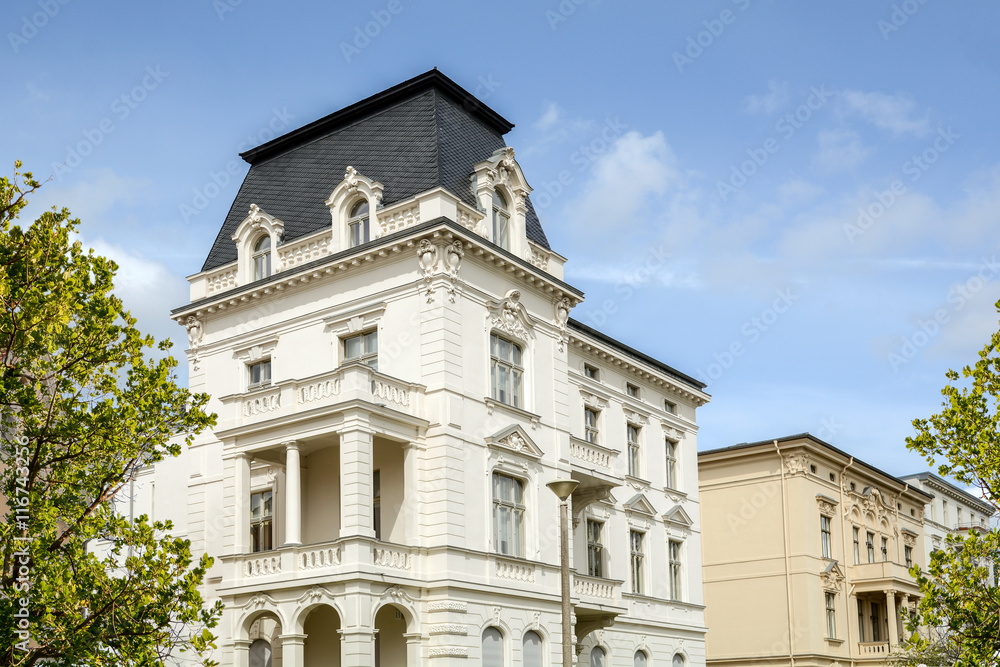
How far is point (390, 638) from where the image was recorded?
27531 mm

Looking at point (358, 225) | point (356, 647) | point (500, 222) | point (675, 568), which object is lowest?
point (356, 647)

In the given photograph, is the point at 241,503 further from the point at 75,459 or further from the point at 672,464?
the point at 672,464

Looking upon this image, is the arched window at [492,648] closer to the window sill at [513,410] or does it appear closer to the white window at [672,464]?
the window sill at [513,410]

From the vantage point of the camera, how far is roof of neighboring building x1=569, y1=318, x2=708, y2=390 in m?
35.9

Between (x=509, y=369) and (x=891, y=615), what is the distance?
29391 millimetres

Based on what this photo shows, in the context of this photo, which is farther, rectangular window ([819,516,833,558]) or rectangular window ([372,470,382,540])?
rectangular window ([819,516,833,558])

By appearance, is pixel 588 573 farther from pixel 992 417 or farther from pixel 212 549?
pixel 992 417

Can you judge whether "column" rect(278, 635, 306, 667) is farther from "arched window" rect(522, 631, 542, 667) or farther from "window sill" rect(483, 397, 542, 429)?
"window sill" rect(483, 397, 542, 429)

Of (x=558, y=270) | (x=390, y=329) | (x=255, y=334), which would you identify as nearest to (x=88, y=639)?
(x=390, y=329)

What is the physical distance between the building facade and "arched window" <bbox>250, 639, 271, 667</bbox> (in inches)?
1.9

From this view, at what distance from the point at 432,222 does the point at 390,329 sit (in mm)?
3023

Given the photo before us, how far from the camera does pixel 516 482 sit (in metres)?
29.7

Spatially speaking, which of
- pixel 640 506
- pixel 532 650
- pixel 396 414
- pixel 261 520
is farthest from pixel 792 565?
pixel 396 414

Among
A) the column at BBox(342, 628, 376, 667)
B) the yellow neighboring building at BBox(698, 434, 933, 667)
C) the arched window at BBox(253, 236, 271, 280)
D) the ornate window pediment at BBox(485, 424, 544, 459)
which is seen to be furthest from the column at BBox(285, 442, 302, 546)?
the yellow neighboring building at BBox(698, 434, 933, 667)
